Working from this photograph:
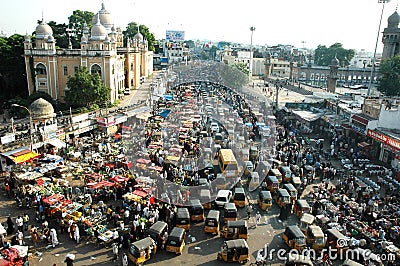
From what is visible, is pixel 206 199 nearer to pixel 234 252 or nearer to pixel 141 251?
pixel 234 252

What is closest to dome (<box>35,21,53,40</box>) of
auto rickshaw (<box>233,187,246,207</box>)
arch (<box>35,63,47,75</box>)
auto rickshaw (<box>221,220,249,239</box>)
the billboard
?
arch (<box>35,63,47,75</box>)

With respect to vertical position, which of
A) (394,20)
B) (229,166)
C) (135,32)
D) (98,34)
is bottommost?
(229,166)

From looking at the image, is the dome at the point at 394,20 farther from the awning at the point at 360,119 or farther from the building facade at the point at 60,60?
the building facade at the point at 60,60

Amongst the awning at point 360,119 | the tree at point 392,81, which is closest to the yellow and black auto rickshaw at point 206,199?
the awning at point 360,119

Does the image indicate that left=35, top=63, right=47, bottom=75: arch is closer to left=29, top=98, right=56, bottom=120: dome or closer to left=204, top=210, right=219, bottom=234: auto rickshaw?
left=29, top=98, right=56, bottom=120: dome

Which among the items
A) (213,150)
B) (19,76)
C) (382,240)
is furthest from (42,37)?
(382,240)

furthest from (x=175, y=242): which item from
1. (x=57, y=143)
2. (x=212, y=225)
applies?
(x=57, y=143)

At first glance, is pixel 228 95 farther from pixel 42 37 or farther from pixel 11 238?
pixel 11 238

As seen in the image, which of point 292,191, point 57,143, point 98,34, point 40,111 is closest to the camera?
point 292,191
